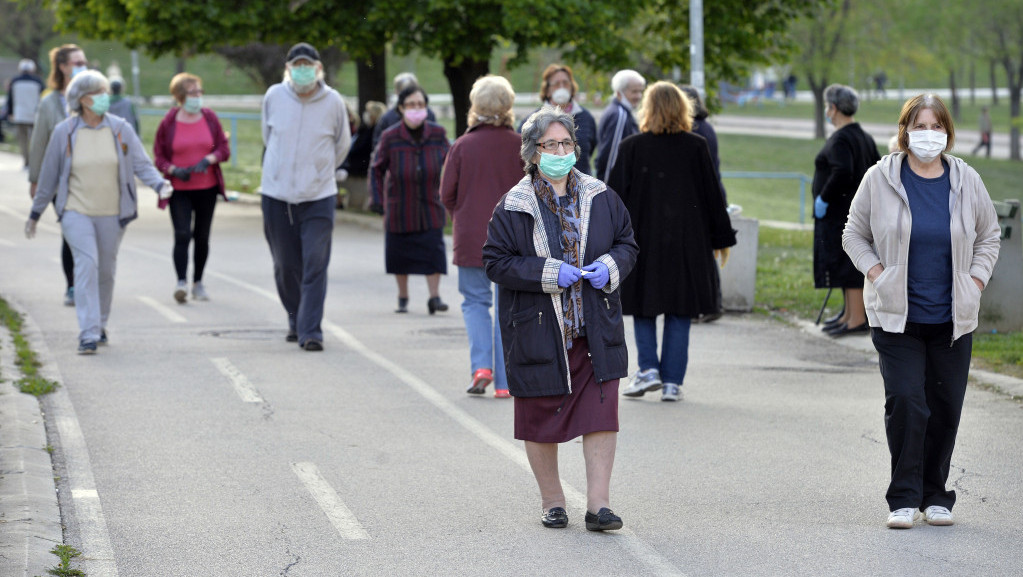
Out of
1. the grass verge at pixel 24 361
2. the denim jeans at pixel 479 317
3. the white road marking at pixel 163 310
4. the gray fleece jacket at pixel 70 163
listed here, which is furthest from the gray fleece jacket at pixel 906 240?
the white road marking at pixel 163 310

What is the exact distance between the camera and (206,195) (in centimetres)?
1270

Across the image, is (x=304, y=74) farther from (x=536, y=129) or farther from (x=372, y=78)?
(x=372, y=78)

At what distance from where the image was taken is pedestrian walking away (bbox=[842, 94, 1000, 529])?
231 inches

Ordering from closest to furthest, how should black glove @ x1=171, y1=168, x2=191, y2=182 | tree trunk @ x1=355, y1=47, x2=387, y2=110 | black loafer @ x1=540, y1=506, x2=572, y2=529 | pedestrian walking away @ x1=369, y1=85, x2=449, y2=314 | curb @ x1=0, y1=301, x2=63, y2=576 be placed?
curb @ x1=0, y1=301, x2=63, y2=576 < black loafer @ x1=540, y1=506, x2=572, y2=529 < pedestrian walking away @ x1=369, y1=85, x2=449, y2=314 < black glove @ x1=171, y1=168, x2=191, y2=182 < tree trunk @ x1=355, y1=47, x2=387, y2=110

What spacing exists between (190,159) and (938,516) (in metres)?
8.21

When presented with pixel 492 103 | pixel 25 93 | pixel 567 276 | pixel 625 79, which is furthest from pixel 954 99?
pixel 567 276

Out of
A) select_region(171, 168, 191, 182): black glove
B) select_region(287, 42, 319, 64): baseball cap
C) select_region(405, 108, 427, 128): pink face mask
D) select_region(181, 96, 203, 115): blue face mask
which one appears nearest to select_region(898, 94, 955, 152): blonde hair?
select_region(287, 42, 319, 64): baseball cap

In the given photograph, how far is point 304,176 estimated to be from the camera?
10.2 m

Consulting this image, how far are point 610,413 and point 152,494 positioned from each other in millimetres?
2152

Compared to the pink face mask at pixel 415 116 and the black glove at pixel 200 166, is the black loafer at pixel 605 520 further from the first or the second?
the black glove at pixel 200 166

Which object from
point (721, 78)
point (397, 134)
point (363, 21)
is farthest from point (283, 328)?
point (721, 78)

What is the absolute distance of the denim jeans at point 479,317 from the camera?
8859 millimetres

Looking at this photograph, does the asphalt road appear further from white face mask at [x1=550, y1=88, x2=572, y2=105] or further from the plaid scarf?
white face mask at [x1=550, y1=88, x2=572, y2=105]

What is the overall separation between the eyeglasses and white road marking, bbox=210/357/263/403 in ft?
11.4
